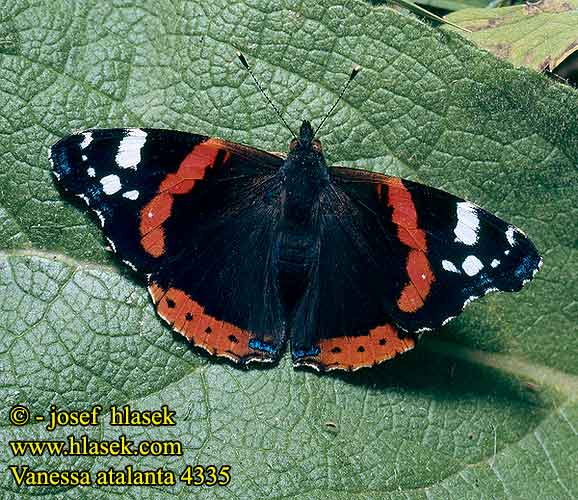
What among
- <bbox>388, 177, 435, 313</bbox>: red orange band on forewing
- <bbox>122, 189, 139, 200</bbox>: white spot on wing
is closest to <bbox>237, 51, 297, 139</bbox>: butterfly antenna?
<bbox>388, 177, 435, 313</bbox>: red orange band on forewing

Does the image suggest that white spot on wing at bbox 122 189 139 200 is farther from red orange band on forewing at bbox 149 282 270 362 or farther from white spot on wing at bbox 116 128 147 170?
red orange band on forewing at bbox 149 282 270 362

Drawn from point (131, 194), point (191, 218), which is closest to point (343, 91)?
point (191, 218)

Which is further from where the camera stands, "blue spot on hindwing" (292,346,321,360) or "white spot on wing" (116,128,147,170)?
"blue spot on hindwing" (292,346,321,360)

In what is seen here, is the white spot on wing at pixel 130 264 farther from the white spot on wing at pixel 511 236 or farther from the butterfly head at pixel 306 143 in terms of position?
the white spot on wing at pixel 511 236

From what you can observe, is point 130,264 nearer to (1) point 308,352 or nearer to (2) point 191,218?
(2) point 191,218

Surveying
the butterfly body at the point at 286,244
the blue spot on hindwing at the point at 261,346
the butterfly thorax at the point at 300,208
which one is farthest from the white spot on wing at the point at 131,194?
the blue spot on hindwing at the point at 261,346

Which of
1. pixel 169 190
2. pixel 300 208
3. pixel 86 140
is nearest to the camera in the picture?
pixel 86 140
